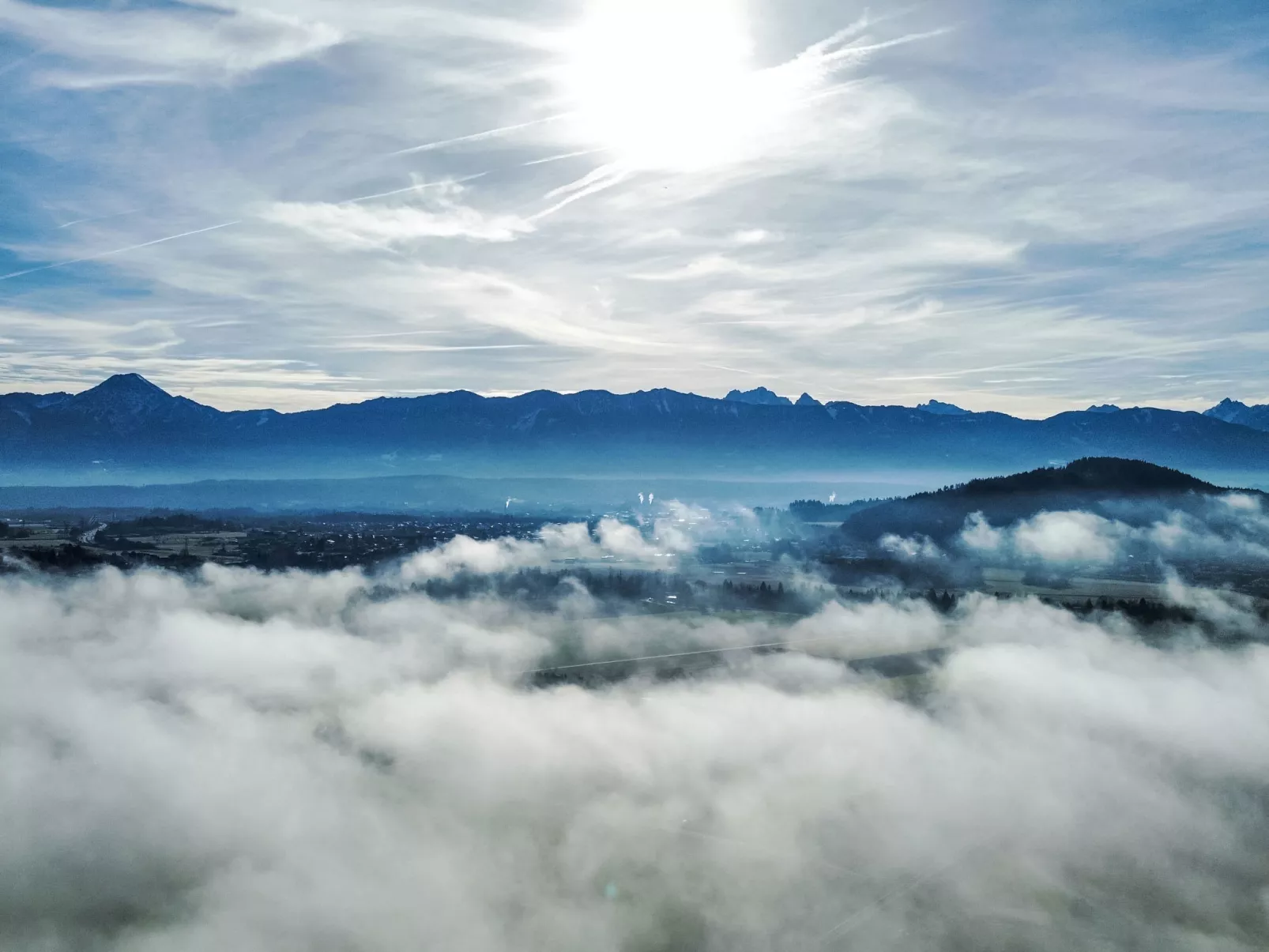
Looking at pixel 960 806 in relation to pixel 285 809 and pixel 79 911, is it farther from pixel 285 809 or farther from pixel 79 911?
pixel 79 911

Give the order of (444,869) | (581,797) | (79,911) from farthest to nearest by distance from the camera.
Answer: (581,797) → (444,869) → (79,911)

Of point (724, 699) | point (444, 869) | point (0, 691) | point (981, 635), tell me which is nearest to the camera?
point (444, 869)

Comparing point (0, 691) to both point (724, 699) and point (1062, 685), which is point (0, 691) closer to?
point (724, 699)

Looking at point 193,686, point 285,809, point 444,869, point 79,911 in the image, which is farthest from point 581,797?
point 193,686

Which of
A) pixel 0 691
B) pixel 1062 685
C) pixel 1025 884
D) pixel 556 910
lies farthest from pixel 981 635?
pixel 0 691

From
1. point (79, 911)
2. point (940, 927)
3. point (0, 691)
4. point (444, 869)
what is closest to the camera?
point (940, 927)

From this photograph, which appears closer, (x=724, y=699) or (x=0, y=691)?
(x=724, y=699)
